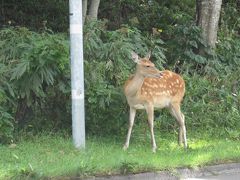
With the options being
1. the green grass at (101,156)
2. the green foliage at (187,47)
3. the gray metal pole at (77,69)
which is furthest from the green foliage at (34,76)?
the green foliage at (187,47)

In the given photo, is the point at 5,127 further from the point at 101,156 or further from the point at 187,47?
the point at 187,47

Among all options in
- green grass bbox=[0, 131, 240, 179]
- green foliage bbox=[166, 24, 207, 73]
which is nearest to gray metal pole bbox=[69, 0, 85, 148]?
green grass bbox=[0, 131, 240, 179]

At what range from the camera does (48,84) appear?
→ 432 inches

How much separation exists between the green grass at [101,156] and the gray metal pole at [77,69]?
1.10ft

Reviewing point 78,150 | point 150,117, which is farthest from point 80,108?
point 150,117

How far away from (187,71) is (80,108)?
4978 millimetres

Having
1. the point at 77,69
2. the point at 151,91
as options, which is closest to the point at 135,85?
the point at 151,91

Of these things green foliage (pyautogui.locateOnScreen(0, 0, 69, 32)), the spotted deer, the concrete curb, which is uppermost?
green foliage (pyautogui.locateOnScreen(0, 0, 69, 32))

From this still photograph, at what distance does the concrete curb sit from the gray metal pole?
62.5 inches

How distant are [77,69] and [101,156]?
150 centimetres

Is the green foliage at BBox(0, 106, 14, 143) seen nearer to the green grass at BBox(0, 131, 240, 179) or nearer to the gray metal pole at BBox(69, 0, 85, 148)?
the green grass at BBox(0, 131, 240, 179)

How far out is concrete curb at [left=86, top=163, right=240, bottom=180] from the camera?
28.8 ft

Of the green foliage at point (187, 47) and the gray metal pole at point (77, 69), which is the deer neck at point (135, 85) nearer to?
the gray metal pole at point (77, 69)

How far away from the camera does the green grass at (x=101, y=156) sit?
337 inches
